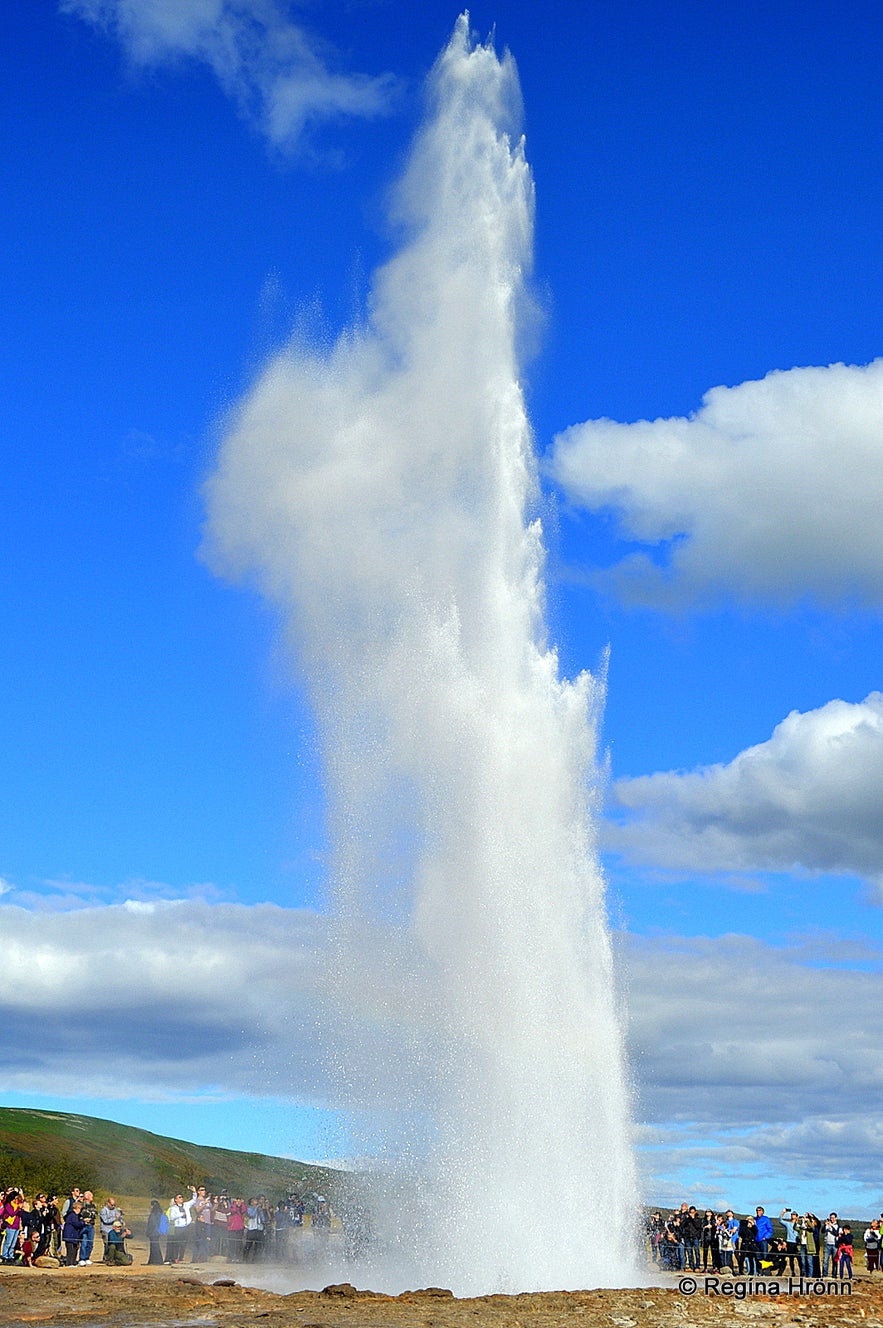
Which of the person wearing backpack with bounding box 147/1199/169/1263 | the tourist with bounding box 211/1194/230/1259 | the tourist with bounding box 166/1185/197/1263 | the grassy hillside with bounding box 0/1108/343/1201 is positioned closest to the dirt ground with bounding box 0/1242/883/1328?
the person wearing backpack with bounding box 147/1199/169/1263

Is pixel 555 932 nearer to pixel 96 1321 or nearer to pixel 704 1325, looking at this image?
pixel 704 1325

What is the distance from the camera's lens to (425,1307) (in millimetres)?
19312

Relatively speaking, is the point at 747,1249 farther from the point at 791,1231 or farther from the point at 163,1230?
the point at 163,1230

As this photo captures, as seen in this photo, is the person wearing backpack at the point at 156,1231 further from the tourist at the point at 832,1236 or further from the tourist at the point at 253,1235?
Result: the tourist at the point at 832,1236

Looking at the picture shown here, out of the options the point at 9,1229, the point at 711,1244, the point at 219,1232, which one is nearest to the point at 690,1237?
→ the point at 711,1244

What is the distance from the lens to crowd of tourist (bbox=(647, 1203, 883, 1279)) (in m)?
29.9

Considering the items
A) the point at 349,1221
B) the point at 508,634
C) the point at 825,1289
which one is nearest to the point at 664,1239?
the point at 825,1289

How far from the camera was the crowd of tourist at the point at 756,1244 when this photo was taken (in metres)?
29.9

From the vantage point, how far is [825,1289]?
82.6 ft

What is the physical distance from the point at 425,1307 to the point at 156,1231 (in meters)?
15.4

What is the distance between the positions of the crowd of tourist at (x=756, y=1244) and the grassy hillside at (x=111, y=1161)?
31.8 m

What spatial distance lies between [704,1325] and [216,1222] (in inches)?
750

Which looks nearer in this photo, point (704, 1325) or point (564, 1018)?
point (704, 1325)

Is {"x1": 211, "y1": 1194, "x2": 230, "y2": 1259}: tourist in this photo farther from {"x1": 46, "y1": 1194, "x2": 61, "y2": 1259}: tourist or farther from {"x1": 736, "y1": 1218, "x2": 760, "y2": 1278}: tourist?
{"x1": 736, "y1": 1218, "x2": 760, "y2": 1278}: tourist
